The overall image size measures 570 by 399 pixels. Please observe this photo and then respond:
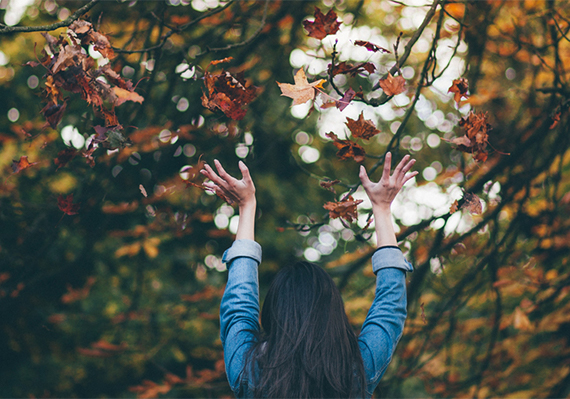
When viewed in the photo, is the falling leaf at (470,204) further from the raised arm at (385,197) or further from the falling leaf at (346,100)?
the falling leaf at (346,100)

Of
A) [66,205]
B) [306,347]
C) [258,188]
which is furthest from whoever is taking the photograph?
[258,188]

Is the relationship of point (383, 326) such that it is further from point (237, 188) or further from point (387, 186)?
point (237, 188)

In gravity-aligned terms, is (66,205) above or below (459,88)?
below

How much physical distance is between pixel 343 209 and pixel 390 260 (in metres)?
0.37

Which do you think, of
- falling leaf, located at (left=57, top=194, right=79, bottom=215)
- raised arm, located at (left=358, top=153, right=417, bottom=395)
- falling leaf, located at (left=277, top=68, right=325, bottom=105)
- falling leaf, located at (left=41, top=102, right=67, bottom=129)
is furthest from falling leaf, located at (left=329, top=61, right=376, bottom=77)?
falling leaf, located at (left=57, top=194, right=79, bottom=215)

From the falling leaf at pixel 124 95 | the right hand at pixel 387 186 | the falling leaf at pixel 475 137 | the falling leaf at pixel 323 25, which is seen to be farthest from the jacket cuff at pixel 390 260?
the falling leaf at pixel 124 95

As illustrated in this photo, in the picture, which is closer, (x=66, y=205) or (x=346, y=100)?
(x=346, y=100)

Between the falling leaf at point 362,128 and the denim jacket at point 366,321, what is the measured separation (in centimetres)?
48

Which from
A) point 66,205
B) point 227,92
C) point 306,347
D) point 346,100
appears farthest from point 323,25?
point 66,205

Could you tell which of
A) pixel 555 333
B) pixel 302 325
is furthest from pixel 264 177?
pixel 302 325

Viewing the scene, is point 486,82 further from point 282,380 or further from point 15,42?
point 15,42

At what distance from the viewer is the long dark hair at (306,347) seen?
1.06 m

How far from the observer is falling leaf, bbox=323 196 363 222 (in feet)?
4.99

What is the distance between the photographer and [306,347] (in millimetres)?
1078
